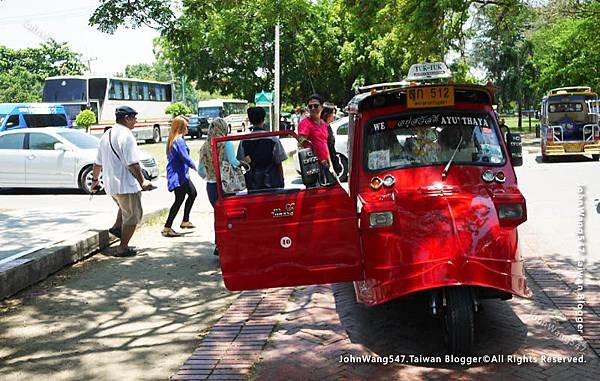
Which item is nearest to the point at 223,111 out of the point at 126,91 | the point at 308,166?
the point at 126,91

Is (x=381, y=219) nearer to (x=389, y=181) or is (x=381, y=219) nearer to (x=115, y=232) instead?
(x=389, y=181)

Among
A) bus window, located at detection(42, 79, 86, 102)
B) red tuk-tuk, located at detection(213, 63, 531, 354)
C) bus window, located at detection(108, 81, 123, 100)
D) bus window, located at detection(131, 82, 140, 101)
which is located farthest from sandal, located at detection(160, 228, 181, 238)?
bus window, located at detection(131, 82, 140, 101)

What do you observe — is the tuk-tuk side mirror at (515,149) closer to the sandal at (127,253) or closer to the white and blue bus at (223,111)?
the sandal at (127,253)

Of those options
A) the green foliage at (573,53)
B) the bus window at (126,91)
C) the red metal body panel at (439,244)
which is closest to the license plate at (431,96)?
the red metal body panel at (439,244)

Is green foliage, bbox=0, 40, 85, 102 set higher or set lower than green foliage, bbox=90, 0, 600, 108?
Answer: higher

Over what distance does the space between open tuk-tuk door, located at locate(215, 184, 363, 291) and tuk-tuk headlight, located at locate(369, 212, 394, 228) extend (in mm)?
187

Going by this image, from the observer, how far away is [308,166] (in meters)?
4.90

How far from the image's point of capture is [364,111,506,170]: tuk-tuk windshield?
5625 millimetres

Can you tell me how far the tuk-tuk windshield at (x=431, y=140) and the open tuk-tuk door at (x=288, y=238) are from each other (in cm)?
89

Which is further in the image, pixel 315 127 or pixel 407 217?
pixel 315 127

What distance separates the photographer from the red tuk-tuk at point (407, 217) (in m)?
4.52

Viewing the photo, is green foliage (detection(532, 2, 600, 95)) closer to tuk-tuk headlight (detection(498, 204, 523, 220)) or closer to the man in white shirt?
the man in white shirt

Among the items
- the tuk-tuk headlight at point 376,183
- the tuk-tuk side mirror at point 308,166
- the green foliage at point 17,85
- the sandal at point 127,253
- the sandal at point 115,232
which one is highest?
the green foliage at point 17,85

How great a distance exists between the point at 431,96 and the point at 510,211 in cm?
129
